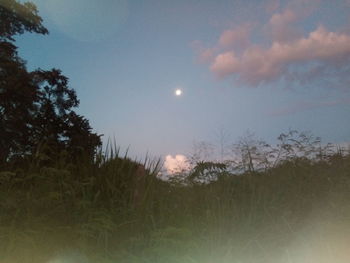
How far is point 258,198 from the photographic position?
6.04 m

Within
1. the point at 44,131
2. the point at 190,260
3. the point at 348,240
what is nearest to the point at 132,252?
the point at 190,260

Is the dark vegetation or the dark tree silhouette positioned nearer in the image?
the dark vegetation

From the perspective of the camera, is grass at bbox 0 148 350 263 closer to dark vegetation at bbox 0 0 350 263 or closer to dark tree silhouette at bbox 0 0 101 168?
dark vegetation at bbox 0 0 350 263

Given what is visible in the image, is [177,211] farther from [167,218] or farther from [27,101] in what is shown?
[27,101]

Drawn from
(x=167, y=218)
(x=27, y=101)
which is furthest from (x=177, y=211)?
(x=27, y=101)

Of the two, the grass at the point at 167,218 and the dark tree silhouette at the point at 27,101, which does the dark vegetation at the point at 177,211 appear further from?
the dark tree silhouette at the point at 27,101

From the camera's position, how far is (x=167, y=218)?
535 cm

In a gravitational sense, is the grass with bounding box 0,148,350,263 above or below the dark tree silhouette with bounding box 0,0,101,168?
below

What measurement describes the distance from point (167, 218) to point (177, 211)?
0.23 metres

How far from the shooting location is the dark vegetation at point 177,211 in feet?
14.8

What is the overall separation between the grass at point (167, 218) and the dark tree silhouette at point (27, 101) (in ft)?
17.7

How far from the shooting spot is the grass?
4.45m

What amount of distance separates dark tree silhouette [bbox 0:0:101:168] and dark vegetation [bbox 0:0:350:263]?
16.1ft

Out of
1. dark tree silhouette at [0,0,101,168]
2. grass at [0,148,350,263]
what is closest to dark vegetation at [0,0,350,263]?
grass at [0,148,350,263]
